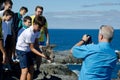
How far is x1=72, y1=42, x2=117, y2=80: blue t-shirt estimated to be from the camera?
8.72 meters

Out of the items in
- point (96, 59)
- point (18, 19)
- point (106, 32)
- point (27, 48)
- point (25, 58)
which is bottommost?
point (25, 58)

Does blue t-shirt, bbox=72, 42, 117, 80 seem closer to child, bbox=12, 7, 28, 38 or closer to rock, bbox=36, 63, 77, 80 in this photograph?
child, bbox=12, 7, 28, 38


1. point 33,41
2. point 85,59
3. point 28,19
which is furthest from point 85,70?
point 28,19

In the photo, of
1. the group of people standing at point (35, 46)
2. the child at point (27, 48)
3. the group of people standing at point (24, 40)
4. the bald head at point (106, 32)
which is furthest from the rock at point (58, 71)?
the bald head at point (106, 32)

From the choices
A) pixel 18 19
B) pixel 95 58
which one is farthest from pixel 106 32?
pixel 18 19

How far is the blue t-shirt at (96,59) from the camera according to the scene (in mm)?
8719

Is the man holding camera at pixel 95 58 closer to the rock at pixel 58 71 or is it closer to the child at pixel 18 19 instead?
the child at pixel 18 19

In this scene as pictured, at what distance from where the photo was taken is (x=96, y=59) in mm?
8805

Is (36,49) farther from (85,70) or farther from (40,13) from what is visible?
(85,70)

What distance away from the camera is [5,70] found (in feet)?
51.9

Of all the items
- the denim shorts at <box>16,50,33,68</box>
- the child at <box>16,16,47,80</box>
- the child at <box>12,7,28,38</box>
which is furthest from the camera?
the child at <box>12,7,28,38</box>

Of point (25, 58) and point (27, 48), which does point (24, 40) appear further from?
point (25, 58)

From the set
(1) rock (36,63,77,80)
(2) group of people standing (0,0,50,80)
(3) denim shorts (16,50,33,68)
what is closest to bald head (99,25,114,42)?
(2) group of people standing (0,0,50,80)

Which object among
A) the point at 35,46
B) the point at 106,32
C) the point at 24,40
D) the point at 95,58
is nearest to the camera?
the point at 106,32
